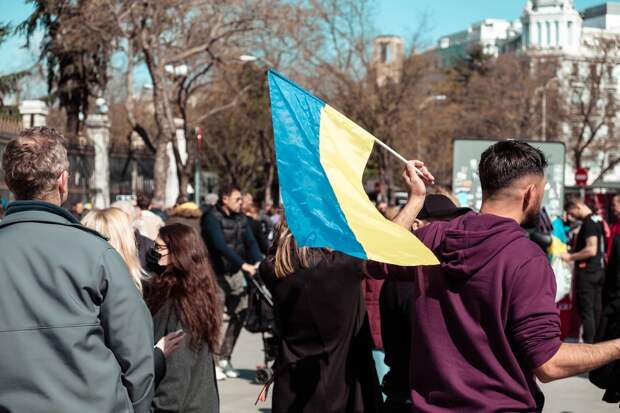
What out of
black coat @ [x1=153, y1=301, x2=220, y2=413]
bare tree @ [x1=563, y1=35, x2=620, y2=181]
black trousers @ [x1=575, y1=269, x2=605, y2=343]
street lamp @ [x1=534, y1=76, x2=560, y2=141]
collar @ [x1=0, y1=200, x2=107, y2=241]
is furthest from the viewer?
street lamp @ [x1=534, y1=76, x2=560, y2=141]

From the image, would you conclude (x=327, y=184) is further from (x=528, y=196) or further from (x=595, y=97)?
(x=595, y=97)

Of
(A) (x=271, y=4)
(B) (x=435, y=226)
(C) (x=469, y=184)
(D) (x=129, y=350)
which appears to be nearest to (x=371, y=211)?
(B) (x=435, y=226)

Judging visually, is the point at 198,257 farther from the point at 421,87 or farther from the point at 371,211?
the point at 421,87

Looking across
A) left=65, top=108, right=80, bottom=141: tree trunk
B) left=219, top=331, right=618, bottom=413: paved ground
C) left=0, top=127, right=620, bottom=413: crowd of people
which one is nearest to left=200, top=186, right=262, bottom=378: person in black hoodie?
left=219, top=331, right=618, bottom=413: paved ground

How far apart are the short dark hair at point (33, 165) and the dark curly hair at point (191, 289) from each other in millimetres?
1884

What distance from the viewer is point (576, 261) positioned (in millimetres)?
12273

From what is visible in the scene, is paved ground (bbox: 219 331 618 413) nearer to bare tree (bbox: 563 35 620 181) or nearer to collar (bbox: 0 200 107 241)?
collar (bbox: 0 200 107 241)

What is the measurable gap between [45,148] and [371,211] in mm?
1232

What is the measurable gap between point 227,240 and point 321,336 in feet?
18.3

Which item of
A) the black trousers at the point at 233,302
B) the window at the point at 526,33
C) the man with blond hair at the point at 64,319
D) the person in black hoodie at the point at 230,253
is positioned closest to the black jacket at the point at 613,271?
the person in black hoodie at the point at 230,253

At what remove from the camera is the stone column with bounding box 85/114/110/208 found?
23.6m

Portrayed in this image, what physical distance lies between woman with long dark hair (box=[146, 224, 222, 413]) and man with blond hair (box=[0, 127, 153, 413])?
1.77 metres

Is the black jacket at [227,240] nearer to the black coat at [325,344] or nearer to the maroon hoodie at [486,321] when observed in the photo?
the black coat at [325,344]

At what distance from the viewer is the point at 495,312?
11.1 ft
